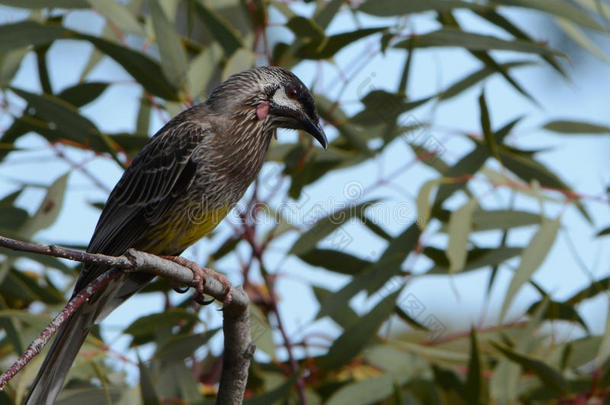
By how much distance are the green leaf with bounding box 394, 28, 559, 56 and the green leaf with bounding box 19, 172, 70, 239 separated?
1.55 m

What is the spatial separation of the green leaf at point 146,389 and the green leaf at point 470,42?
1.66 metres

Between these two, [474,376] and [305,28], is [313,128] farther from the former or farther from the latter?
[474,376]

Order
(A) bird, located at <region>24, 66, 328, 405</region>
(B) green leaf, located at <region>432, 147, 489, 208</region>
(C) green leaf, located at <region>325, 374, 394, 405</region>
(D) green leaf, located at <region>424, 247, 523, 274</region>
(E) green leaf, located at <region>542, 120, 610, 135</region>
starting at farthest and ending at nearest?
1. (E) green leaf, located at <region>542, 120, 610, 135</region>
2. (D) green leaf, located at <region>424, 247, 523, 274</region>
3. (B) green leaf, located at <region>432, 147, 489, 208</region>
4. (C) green leaf, located at <region>325, 374, 394, 405</region>
5. (A) bird, located at <region>24, 66, 328, 405</region>

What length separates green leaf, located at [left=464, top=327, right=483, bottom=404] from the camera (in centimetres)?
325

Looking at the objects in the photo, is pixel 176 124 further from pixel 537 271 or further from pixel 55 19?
pixel 537 271

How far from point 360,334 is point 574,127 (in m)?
1.49

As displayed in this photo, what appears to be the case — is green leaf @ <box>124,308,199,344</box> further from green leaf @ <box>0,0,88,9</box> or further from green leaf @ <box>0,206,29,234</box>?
green leaf @ <box>0,0,88,9</box>

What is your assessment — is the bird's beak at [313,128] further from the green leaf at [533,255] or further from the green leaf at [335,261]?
the green leaf at [533,255]

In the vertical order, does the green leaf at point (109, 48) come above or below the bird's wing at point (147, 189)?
above

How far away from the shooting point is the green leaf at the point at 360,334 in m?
3.31

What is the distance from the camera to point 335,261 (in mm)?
3746

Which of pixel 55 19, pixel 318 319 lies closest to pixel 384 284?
pixel 318 319

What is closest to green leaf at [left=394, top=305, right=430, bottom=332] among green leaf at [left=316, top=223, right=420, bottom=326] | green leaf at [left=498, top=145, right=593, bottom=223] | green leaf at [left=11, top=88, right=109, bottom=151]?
green leaf at [left=316, top=223, right=420, bottom=326]

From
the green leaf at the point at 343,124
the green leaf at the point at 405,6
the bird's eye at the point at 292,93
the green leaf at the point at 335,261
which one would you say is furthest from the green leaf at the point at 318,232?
the green leaf at the point at 405,6
